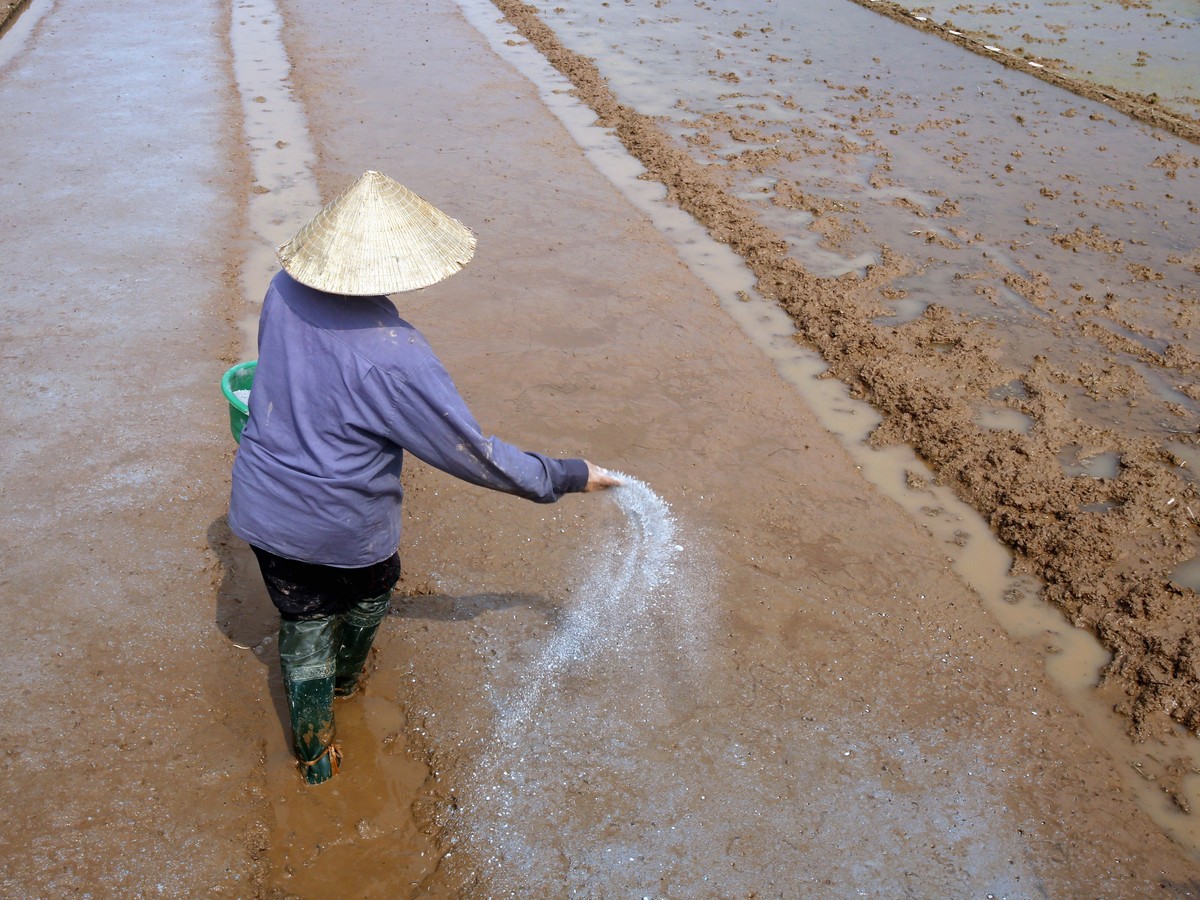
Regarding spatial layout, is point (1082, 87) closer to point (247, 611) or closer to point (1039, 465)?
point (1039, 465)

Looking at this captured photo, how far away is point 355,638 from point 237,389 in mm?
1126

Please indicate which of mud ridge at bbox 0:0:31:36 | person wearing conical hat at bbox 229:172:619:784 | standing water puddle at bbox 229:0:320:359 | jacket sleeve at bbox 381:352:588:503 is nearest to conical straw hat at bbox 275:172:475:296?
person wearing conical hat at bbox 229:172:619:784

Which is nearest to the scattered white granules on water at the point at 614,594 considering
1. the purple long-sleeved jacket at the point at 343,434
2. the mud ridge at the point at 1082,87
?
the purple long-sleeved jacket at the point at 343,434

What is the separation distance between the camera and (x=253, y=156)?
844 cm

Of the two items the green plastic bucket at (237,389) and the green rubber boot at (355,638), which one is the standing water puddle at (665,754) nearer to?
the green rubber boot at (355,638)

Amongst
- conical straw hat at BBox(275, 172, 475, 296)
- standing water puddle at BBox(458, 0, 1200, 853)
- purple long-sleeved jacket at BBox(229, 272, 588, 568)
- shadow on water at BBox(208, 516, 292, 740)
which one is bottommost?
standing water puddle at BBox(458, 0, 1200, 853)

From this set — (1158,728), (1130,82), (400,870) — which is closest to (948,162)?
(1130,82)

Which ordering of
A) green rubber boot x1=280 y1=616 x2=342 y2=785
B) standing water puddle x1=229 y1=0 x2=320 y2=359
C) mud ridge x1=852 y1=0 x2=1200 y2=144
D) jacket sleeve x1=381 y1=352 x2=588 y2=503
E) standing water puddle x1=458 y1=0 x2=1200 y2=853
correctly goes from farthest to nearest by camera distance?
mud ridge x1=852 y1=0 x2=1200 y2=144 < standing water puddle x1=229 y1=0 x2=320 y2=359 < standing water puddle x1=458 y1=0 x2=1200 y2=853 < green rubber boot x1=280 y1=616 x2=342 y2=785 < jacket sleeve x1=381 y1=352 x2=588 y2=503

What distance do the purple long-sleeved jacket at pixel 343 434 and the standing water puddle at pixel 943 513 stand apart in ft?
6.84

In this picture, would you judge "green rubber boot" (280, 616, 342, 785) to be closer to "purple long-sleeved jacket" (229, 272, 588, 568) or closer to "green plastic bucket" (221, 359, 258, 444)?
"purple long-sleeved jacket" (229, 272, 588, 568)

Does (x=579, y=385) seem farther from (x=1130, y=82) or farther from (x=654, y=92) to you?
(x=1130, y=82)

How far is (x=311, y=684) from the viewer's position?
9.43 ft

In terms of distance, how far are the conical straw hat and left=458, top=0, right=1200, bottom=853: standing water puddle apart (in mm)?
2593

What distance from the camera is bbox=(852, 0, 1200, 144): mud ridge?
994cm
